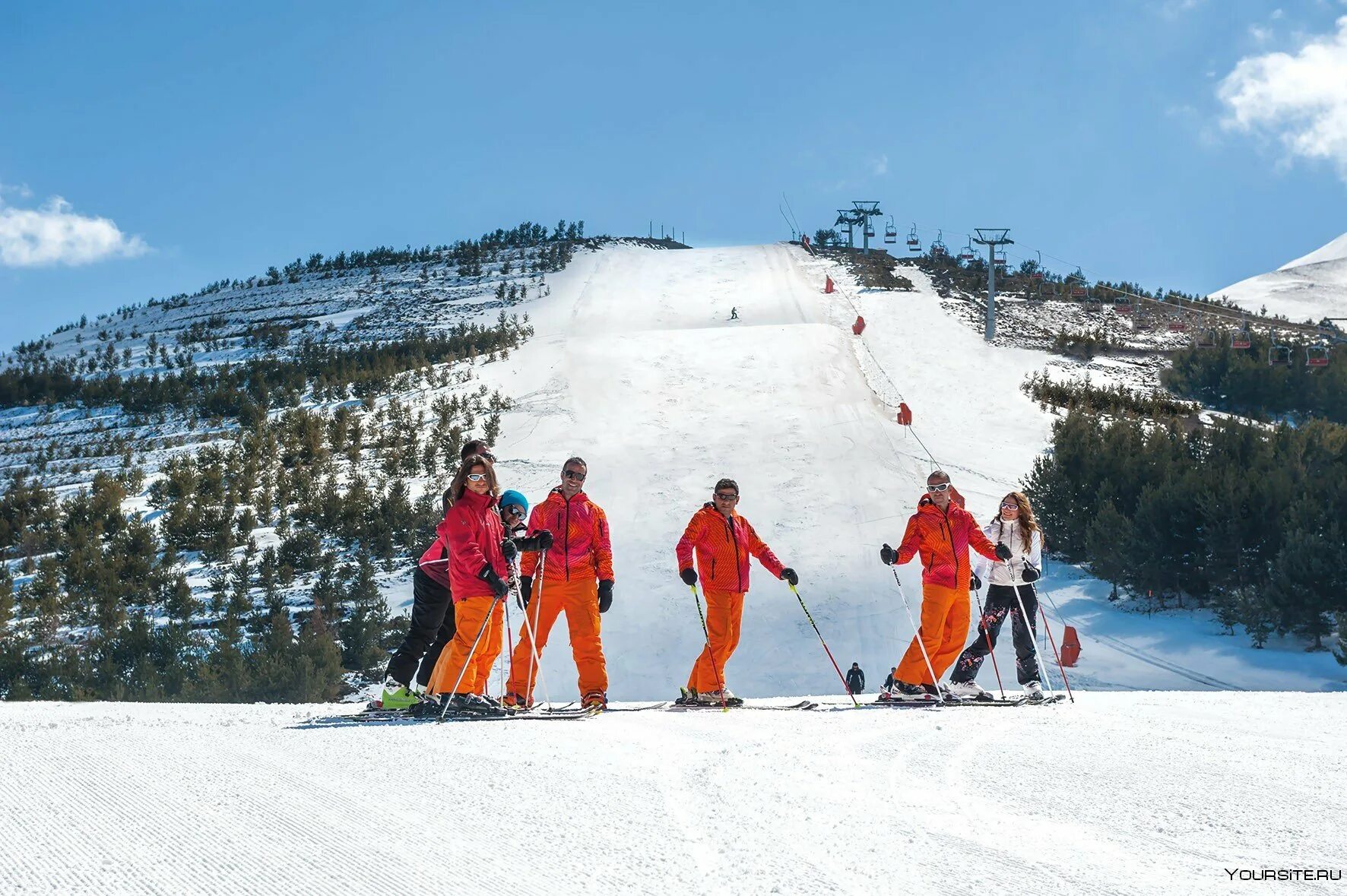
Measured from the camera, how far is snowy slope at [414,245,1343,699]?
579 inches

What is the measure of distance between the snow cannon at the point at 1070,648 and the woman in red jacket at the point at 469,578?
1020 centimetres

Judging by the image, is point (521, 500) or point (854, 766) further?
point (521, 500)

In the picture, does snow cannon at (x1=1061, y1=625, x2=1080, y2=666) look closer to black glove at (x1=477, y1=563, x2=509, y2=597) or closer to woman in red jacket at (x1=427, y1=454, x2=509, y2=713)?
woman in red jacket at (x1=427, y1=454, x2=509, y2=713)

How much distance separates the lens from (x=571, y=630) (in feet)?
25.4

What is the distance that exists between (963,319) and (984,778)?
1483 inches

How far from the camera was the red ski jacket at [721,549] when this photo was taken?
8.11 meters

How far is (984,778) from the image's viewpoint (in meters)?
4.26

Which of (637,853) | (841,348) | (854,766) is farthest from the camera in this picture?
(841,348)

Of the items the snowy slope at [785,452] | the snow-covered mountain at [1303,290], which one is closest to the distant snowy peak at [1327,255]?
the snow-covered mountain at [1303,290]

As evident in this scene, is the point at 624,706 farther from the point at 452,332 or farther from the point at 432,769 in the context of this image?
the point at 452,332

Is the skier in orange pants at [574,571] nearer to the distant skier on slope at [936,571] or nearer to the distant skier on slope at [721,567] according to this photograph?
the distant skier on slope at [721,567]

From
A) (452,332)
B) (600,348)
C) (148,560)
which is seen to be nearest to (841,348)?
(600,348)

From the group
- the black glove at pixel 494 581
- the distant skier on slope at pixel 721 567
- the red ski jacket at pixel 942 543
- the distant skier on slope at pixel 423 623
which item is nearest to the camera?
the black glove at pixel 494 581

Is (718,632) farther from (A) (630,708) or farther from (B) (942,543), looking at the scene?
(B) (942,543)
